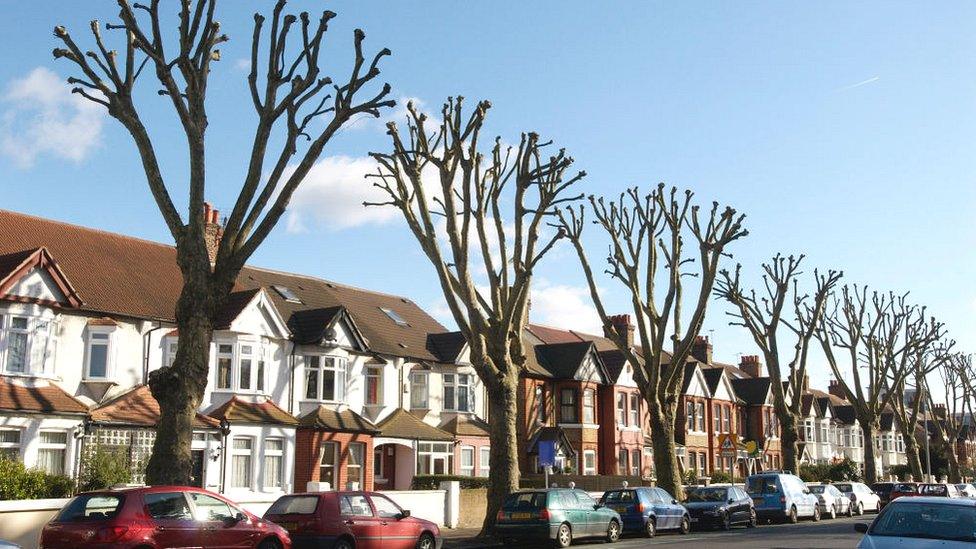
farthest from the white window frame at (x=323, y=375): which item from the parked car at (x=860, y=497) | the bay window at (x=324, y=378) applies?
the parked car at (x=860, y=497)

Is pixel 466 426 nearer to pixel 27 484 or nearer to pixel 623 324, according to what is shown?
pixel 623 324

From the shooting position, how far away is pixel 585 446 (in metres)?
47.3

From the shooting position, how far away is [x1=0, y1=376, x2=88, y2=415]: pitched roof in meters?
25.5

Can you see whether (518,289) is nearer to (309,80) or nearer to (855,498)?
(309,80)

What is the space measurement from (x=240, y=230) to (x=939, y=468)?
74.0m

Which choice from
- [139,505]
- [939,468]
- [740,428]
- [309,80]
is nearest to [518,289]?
[309,80]

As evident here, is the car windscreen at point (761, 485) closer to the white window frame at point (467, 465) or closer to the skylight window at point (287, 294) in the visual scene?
the white window frame at point (467, 465)

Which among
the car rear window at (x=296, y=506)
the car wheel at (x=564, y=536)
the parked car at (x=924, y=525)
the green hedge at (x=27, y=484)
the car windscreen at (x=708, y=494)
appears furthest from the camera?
the car windscreen at (x=708, y=494)

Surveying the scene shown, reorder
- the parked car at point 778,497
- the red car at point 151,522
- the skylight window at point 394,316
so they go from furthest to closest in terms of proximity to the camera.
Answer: the skylight window at point 394,316, the parked car at point 778,497, the red car at point 151,522

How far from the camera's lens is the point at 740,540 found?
929 inches

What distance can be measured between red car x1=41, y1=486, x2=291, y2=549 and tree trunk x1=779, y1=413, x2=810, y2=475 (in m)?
30.3

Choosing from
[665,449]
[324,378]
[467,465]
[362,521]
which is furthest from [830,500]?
[362,521]

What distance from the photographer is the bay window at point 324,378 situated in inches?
1352

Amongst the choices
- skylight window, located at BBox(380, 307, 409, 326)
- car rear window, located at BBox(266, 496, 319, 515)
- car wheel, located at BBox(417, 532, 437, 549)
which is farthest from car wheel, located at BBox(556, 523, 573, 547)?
skylight window, located at BBox(380, 307, 409, 326)
